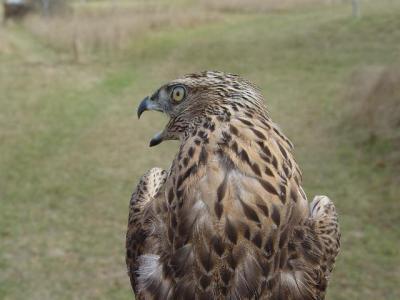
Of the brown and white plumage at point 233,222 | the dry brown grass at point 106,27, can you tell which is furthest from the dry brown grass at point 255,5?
the brown and white plumage at point 233,222

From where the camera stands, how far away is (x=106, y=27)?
21297 millimetres

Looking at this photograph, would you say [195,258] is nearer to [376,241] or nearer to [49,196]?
[376,241]

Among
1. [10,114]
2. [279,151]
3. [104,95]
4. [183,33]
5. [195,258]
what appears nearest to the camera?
[195,258]

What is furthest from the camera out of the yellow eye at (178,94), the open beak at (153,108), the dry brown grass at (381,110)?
the dry brown grass at (381,110)

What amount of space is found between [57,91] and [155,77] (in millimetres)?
3052

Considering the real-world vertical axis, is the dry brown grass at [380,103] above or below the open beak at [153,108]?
below

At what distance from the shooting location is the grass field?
5.81m

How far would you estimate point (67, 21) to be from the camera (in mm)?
24531

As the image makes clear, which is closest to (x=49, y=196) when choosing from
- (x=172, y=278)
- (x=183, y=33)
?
(x=172, y=278)

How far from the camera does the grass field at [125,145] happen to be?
581 cm

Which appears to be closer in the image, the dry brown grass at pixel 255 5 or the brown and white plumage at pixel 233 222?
the brown and white plumage at pixel 233 222

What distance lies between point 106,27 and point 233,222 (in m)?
20.5

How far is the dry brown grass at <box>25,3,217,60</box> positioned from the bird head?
15.9m

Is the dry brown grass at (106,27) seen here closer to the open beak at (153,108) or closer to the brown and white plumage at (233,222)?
the open beak at (153,108)
